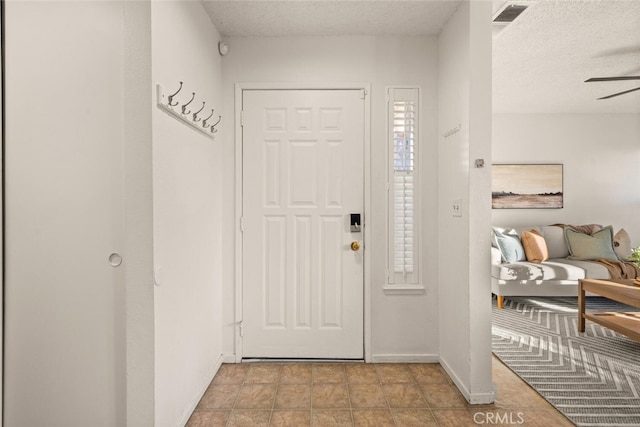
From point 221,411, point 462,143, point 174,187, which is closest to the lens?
point 174,187

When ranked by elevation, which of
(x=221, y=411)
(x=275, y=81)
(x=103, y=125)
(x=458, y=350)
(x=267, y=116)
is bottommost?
(x=221, y=411)

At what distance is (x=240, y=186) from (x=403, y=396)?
6.11ft

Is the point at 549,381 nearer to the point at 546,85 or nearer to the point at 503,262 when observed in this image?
the point at 503,262

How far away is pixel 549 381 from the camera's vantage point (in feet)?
8.13

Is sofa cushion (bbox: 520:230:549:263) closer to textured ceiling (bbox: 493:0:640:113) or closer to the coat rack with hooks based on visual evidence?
textured ceiling (bbox: 493:0:640:113)

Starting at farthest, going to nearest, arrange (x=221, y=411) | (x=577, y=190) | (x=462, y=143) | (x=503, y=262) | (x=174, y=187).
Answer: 1. (x=577, y=190)
2. (x=503, y=262)
3. (x=462, y=143)
4. (x=221, y=411)
5. (x=174, y=187)

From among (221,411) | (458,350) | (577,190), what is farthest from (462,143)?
(577,190)

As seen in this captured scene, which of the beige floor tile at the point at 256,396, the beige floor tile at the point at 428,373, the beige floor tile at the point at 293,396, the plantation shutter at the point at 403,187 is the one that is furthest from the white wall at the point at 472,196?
the beige floor tile at the point at 256,396

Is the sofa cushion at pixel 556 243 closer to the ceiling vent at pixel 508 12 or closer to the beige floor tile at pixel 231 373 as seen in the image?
the ceiling vent at pixel 508 12

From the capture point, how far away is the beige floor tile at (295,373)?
98.3 inches

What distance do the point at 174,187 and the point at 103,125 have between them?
1.39ft

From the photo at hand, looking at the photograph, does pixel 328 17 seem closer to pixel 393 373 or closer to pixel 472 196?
pixel 472 196

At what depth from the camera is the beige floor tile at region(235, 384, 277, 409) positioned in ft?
7.23

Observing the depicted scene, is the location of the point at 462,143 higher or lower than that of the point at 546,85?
lower
